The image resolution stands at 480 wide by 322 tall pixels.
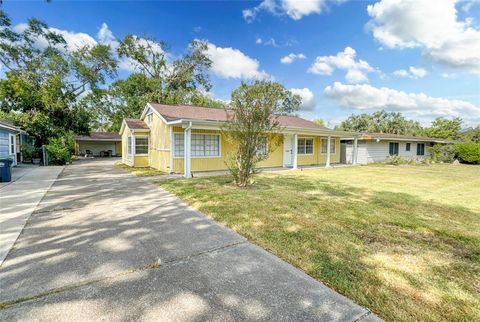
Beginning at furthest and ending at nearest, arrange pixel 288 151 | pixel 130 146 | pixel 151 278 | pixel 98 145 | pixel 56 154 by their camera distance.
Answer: pixel 98 145 → pixel 56 154 → pixel 130 146 → pixel 288 151 → pixel 151 278

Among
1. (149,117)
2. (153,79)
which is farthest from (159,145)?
(153,79)

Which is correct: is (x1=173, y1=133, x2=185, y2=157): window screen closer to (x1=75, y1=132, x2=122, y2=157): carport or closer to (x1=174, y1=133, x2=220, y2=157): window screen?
(x1=174, y1=133, x2=220, y2=157): window screen

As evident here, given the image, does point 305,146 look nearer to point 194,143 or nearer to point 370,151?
point 370,151

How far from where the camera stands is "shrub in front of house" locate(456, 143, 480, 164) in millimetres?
20594

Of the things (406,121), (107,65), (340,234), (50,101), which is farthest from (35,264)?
(406,121)

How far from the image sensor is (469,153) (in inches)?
822

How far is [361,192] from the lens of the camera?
7.98m

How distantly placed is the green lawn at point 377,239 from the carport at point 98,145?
28143mm

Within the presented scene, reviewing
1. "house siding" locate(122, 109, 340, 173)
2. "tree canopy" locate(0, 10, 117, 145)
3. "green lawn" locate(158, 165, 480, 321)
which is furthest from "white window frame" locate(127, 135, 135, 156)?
"green lawn" locate(158, 165, 480, 321)

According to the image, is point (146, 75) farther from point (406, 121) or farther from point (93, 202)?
point (406, 121)

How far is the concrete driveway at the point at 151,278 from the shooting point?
86.1 inches

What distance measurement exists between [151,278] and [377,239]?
11.7 feet

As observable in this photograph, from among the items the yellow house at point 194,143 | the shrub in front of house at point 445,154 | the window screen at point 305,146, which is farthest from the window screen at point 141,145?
the shrub in front of house at point 445,154

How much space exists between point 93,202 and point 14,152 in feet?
51.9
